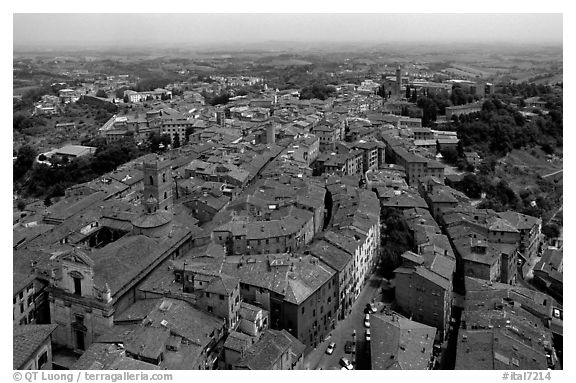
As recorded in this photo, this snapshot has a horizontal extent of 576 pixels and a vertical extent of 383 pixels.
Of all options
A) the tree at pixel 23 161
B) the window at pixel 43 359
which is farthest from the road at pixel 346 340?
the tree at pixel 23 161

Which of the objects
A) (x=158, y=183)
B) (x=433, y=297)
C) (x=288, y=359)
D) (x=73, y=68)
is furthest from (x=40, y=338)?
(x=73, y=68)

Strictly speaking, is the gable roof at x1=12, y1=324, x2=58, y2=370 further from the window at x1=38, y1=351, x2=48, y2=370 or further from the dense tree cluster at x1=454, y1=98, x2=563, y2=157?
the dense tree cluster at x1=454, y1=98, x2=563, y2=157

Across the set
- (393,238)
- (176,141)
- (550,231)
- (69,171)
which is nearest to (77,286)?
(393,238)

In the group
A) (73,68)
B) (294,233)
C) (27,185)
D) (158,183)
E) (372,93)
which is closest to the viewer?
(294,233)

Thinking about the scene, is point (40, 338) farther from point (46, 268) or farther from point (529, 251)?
point (529, 251)

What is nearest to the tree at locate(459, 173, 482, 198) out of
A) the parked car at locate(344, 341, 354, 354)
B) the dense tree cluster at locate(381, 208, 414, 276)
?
the dense tree cluster at locate(381, 208, 414, 276)

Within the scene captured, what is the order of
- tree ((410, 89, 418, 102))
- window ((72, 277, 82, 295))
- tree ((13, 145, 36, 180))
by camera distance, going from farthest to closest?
tree ((410, 89, 418, 102)) → tree ((13, 145, 36, 180)) → window ((72, 277, 82, 295))
